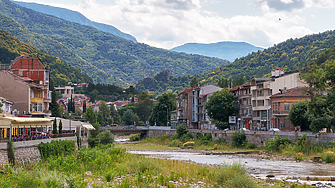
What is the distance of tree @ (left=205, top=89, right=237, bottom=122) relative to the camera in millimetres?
100688

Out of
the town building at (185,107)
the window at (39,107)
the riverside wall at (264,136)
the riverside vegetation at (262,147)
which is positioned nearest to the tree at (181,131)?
the riverside vegetation at (262,147)

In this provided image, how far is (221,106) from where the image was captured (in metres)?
101

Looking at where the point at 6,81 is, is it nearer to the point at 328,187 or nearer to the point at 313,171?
the point at 313,171

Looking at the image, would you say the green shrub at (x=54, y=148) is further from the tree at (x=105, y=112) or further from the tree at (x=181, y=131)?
the tree at (x=105, y=112)

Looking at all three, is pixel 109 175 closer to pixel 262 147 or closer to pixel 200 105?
pixel 262 147

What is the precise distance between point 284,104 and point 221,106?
21913mm

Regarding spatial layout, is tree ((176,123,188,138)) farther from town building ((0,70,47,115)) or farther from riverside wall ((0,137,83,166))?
riverside wall ((0,137,83,166))

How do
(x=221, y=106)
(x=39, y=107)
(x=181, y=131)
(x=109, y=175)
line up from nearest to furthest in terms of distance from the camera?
(x=109, y=175) → (x=39, y=107) → (x=221, y=106) → (x=181, y=131)

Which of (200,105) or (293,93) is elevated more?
(293,93)

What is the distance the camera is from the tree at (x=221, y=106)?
101m

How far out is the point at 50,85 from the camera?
290 ft

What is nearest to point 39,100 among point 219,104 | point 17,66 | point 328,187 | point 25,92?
point 25,92

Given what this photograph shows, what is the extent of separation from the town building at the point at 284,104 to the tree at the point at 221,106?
16883mm

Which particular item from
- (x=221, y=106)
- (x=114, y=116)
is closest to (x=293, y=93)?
(x=221, y=106)
